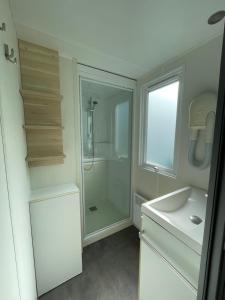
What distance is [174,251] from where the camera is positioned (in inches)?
33.1

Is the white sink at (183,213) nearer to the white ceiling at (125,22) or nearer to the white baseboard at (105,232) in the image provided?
the white baseboard at (105,232)

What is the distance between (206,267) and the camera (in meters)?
0.61

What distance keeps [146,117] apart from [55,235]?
1773mm

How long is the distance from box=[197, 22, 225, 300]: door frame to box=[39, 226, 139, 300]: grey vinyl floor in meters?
1.06

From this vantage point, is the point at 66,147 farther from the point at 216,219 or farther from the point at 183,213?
the point at 216,219

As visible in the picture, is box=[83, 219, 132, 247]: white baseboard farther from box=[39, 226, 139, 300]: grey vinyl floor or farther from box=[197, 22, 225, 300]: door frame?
box=[197, 22, 225, 300]: door frame

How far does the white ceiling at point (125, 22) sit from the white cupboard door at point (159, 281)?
1680 millimetres

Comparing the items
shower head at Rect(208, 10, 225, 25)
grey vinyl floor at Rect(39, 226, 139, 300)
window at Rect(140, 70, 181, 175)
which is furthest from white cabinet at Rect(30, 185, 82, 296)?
shower head at Rect(208, 10, 225, 25)

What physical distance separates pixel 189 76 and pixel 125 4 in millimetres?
863

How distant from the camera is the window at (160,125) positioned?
1.61 metres

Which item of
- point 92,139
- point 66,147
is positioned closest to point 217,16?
point 66,147

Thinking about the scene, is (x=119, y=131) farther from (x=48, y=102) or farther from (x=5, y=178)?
(x=5, y=178)

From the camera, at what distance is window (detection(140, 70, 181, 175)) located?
1.61 metres

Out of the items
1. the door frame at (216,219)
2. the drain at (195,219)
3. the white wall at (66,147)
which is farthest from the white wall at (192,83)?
the white wall at (66,147)
